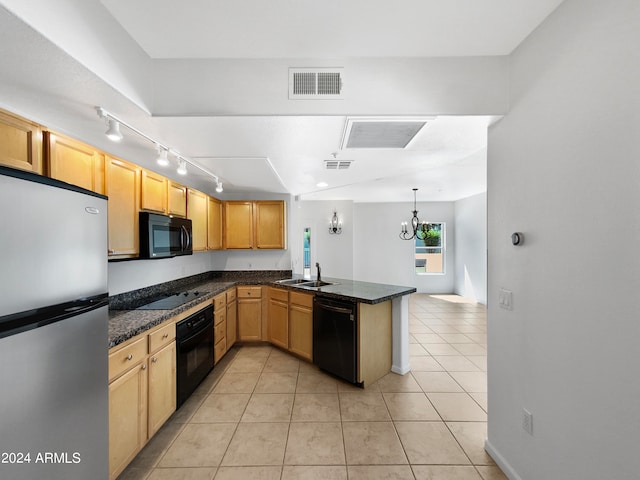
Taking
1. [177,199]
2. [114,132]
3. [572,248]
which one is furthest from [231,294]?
[572,248]

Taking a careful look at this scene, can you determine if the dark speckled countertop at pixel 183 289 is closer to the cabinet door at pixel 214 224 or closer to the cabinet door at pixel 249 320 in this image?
the cabinet door at pixel 249 320

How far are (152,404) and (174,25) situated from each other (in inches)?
100.0

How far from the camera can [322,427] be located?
213 cm

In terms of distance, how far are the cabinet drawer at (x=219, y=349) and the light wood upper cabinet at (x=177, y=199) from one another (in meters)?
1.67

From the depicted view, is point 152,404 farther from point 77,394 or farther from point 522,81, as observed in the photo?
point 522,81

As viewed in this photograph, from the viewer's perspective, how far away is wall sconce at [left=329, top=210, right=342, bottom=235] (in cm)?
689

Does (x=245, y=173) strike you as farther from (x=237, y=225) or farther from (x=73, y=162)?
(x=73, y=162)

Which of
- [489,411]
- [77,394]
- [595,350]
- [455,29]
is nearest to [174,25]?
[455,29]

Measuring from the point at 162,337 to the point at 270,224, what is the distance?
8.22ft

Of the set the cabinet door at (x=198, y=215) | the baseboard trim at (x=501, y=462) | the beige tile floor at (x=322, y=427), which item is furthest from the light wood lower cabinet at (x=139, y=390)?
the baseboard trim at (x=501, y=462)

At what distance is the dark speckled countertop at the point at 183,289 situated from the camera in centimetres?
182

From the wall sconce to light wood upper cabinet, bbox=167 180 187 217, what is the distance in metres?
4.25

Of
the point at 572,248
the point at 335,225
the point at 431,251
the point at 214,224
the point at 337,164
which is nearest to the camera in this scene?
the point at 572,248

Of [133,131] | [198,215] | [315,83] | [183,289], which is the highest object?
[315,83]
